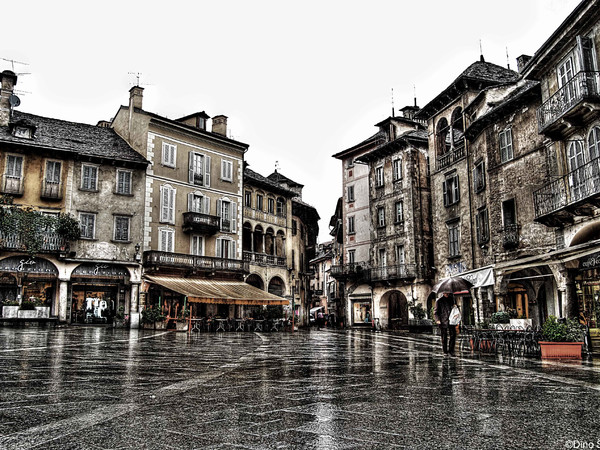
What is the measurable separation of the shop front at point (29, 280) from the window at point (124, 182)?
605 cm

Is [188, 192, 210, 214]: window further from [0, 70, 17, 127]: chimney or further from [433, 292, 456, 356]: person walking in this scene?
[433, 292, 456, 356]: person walking

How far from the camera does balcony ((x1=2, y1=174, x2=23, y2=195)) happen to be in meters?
29.4

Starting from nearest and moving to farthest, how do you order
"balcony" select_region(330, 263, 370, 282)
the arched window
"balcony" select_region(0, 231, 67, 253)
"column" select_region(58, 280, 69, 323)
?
1. "balcony" select_region(0, 231, 67, 253)
2. "column" select_region(58, 280, 69, 323)
3. the arched window
4. "balcony" select_region(330, 263, 370, 282)

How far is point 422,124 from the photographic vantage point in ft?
142

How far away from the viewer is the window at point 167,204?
34.6m

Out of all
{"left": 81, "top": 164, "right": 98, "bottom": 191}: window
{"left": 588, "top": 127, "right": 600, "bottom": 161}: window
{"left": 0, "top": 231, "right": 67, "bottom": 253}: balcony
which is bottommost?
{"left": 0, "top": 231, "right": 67, "bottom": 253}: balcony

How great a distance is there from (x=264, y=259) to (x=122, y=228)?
1248 centimetres

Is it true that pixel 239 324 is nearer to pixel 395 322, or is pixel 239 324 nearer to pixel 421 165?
pixel 395 322

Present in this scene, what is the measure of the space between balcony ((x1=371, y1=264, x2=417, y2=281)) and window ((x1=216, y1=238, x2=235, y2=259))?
10.9 meters

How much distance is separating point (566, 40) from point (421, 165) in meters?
20.2

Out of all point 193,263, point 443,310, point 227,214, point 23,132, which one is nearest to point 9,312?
point 23,132

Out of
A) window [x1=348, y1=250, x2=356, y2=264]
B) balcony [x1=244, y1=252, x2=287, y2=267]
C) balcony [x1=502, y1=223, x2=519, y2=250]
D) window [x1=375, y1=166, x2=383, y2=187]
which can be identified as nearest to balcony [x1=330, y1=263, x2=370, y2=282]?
window [x1=348, y1=250, x2=356, y2=264]

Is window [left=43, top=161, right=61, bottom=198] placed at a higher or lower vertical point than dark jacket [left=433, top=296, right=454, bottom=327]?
higher

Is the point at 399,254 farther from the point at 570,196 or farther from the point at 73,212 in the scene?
the point at 73,212
